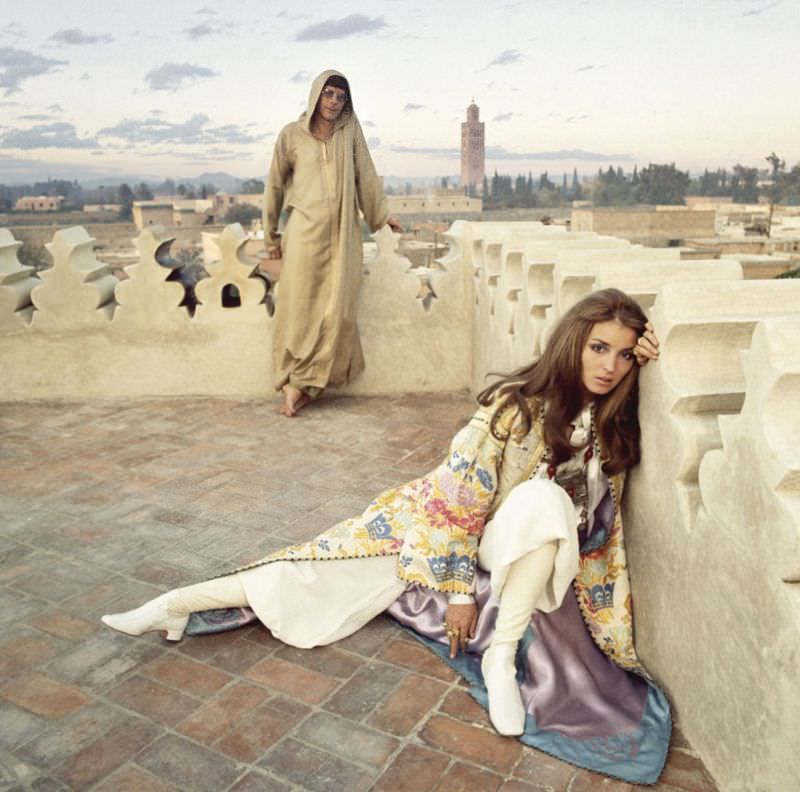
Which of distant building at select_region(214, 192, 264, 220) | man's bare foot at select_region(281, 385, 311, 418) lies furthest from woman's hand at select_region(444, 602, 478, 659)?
distant building at select_region(214, 192, 264, 220)

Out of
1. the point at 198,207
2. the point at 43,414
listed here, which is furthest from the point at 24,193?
the point at 43,414

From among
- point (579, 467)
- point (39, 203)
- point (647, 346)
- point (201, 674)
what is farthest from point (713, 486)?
point (39, 203)

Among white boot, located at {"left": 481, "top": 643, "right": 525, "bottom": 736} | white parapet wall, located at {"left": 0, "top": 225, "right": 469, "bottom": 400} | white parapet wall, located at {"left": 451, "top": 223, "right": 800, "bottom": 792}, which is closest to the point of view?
white parapet wall, located at {"left": 451, "top": 223, "right": 800, "bottom": 792}

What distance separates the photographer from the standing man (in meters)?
4.52

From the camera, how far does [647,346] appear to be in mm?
1894

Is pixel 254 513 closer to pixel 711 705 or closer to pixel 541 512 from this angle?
pixel 541 512

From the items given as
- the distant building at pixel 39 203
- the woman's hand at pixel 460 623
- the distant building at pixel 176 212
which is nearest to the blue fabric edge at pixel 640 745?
the woman's hand at pixel 460 623

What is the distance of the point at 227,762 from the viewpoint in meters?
1.85

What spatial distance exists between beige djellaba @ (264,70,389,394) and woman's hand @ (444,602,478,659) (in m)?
2.75

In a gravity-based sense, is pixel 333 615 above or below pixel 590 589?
below

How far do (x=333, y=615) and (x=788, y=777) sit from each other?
1276 millimetres

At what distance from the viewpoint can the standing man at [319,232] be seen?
4.52 m

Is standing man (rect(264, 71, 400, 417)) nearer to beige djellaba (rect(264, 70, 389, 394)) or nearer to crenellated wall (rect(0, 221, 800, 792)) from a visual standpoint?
beige djellaba (rect(264, 70, 389, 394))

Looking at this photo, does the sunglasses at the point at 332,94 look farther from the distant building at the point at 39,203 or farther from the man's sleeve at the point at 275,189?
the distant building at the point at 39,203
